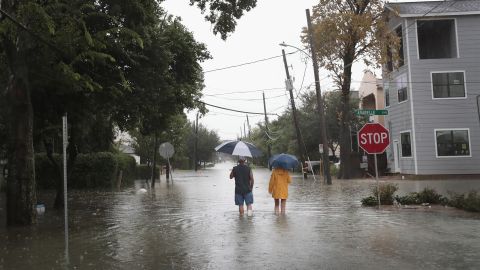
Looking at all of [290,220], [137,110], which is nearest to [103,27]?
[137,110]

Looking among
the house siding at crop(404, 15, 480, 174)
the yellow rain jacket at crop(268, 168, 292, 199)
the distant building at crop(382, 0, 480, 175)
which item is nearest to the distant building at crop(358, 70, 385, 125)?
the distant building at crop(382, 0, 480, 175)

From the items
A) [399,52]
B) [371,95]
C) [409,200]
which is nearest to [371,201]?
[409,200]

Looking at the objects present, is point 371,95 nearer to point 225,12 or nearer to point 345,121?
point 345,121

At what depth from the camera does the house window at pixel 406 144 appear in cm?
3197

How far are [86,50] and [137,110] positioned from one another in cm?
642

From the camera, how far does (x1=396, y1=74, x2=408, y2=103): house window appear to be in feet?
106

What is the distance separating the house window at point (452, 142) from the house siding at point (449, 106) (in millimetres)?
264

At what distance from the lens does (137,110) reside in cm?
1786

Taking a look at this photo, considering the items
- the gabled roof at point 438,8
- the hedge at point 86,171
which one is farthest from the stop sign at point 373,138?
the gabled roof at point 438,8

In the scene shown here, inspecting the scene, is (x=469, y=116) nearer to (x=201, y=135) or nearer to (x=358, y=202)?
(x=358, y=202)

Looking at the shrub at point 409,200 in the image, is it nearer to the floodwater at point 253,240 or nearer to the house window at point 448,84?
the floodwater at point 253,240

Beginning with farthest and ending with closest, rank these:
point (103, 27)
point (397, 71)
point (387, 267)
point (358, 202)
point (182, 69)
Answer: point (397, 71), point (182, 69), point (358, 202), point (103, 27), point (387, 267)

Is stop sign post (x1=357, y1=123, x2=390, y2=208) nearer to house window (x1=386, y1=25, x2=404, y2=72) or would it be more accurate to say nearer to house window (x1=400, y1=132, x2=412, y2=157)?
house window (x1=400, y1=132, x2=412, y2=157)

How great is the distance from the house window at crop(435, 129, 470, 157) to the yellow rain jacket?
19.8m
